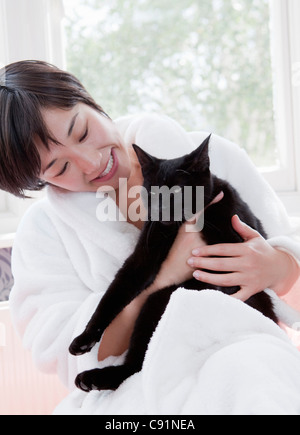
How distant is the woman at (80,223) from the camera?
27.5 inches

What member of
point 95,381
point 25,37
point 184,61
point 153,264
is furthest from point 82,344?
point 184,61

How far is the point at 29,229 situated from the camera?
841mm

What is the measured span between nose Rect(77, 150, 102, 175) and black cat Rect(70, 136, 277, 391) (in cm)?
7

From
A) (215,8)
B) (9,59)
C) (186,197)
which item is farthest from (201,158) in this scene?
(215,8)

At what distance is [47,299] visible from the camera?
30.1 inches

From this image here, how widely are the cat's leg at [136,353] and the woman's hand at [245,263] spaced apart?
7 centimetres

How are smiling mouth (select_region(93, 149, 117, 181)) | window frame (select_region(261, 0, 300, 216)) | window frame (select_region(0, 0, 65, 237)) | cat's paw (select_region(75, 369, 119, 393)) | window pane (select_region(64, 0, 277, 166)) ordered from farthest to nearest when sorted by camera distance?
window frame (select_region(261, 0, 300, 216)), window pane (select_region(64, 0, 277, 166)), window frame (select_region(0, 0, 65, 237)), smiling mouth (select_region(93, 149, 117, 181)), cat's paw (select_region(75, 369, 119, 393))

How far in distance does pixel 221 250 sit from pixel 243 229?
0.05 meters

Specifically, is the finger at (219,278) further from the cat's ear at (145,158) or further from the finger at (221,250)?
the cat's ear at (145,158)

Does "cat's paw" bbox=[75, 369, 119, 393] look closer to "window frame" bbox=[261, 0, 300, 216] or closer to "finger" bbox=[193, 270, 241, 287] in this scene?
"finger" bbox=[193, 270, 241, 287]

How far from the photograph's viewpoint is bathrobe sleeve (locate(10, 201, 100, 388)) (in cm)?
73

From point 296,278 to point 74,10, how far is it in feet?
2.93

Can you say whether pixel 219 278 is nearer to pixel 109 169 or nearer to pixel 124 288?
pixel 124 288

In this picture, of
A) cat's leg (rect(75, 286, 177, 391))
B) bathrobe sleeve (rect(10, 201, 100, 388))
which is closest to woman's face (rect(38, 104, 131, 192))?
bathrobe sleeve (rect(10, 201, 100, 388))
